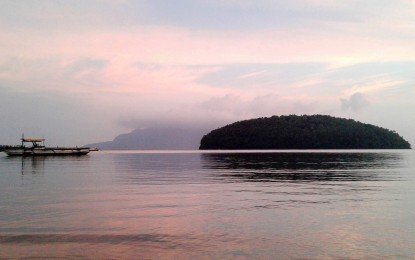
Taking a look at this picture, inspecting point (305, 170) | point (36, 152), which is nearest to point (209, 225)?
point (305, 170)

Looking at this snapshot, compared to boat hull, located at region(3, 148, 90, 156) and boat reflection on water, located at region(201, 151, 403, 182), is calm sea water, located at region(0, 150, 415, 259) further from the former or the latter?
boat hull, located at region(3, 148, 90, 156)

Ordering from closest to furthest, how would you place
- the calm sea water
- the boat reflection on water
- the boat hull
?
the calm sea water → the boat reflection on water → the boat hull

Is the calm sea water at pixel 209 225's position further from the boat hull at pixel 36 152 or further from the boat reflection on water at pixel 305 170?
the boat hull at pixel 36 152

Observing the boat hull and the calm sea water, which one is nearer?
the calm sea water

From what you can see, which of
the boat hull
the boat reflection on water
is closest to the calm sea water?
the boat reflection on water

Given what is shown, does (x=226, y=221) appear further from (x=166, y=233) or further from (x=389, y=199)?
(x=389, y=199)

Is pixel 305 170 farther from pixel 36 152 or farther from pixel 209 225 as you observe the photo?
pixel 36 152

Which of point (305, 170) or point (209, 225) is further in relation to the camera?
point (305, 170)

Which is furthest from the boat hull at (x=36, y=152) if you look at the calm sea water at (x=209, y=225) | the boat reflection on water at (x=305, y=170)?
the calm sea water at (x=209, y=225)

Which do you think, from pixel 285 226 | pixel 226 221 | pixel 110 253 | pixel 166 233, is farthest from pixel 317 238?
pixel 110 253

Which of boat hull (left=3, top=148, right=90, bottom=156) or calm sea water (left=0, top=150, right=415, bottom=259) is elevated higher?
boat hull (left=3, top=148, right=90, bottom=156)

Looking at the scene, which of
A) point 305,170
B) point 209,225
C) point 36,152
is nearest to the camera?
point 209,225

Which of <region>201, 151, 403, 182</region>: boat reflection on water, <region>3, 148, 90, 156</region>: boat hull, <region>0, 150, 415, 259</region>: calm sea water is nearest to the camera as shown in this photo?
<region>0, 150, 415, 259</region>: calm sea water

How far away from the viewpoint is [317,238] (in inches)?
790
